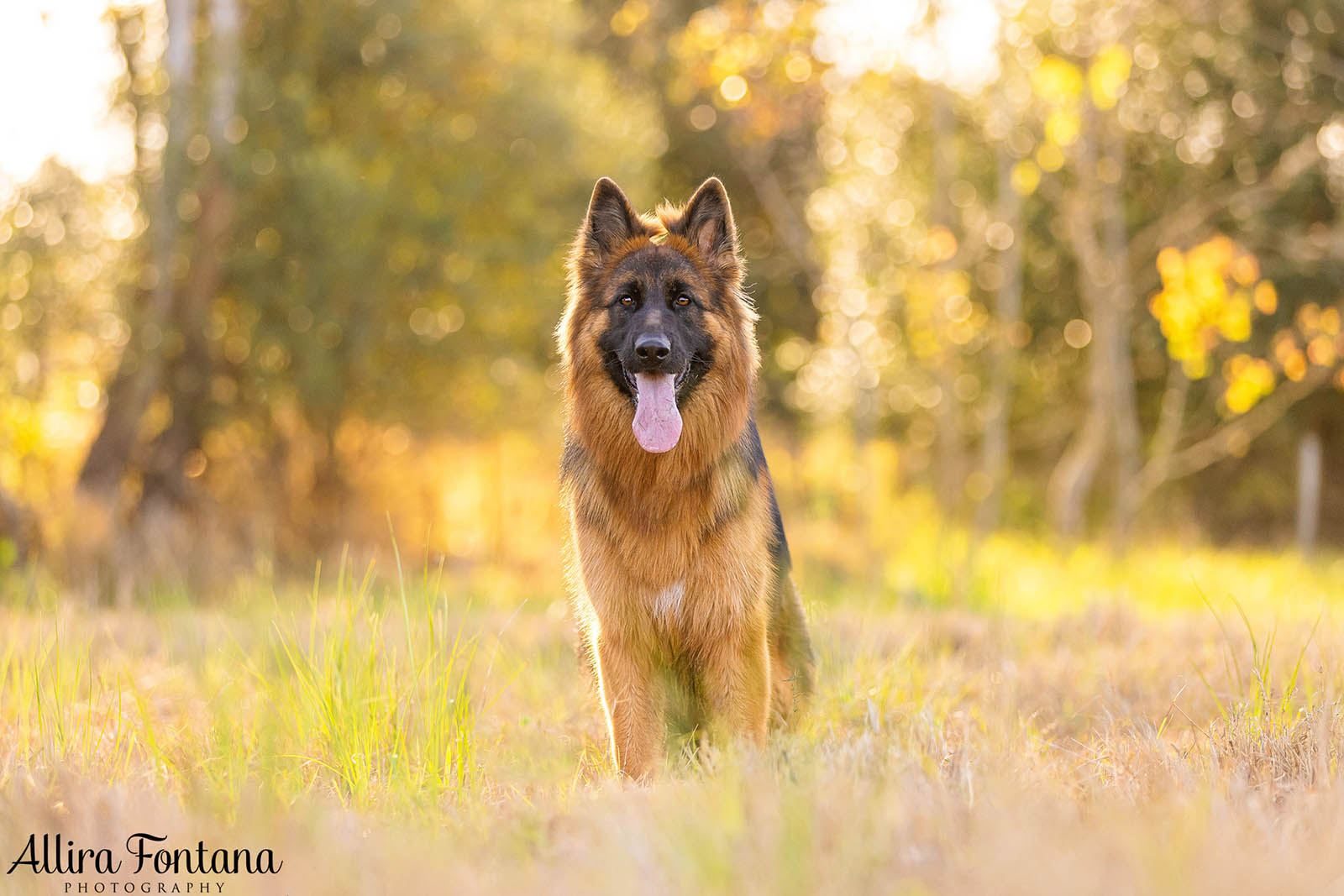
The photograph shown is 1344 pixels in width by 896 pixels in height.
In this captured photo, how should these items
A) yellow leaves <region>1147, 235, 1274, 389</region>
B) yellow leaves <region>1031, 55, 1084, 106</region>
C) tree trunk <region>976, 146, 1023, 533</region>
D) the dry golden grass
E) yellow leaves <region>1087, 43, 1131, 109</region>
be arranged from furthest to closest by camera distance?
tree trunk <region>976, 146, 1023, 533</region> → yellow leaves <region>1147, 235, 1274, 389</region> → yellow leaves <region>1087, 43, 1131, 109</region> → yellow leaves <region>1031, 55, 1084, 106</region> → the dry golden grass

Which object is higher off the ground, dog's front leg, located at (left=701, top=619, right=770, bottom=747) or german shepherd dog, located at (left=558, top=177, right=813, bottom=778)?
german shepherd dog, located at (left=558, top=177, right=813, bottom=778)

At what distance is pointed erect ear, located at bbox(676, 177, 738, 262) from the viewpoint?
420cm

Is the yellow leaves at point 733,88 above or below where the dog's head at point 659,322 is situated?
above

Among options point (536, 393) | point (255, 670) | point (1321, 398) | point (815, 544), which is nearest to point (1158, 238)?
point (815, 544)

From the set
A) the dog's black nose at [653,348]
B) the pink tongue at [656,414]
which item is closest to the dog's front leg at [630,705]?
the pink tongue at [656,414]

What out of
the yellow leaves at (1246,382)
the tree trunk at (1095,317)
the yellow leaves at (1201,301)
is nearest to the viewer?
the yellow leaves at (1201,301)

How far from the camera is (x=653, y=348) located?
12.3ft

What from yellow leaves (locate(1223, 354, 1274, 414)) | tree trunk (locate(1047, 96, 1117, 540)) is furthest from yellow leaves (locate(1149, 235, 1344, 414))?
tree trunk (locate(1047, 96, 1117, 540))

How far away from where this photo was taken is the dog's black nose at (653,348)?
148 inches

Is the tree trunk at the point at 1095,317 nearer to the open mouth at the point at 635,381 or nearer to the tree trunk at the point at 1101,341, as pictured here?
the tree trunk at the point at 1101,341

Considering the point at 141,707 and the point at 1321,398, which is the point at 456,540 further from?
the point at 1321,398

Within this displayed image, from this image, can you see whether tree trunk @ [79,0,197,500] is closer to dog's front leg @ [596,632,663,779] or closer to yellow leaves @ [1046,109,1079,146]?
yellow leaves @ [1046,109,1079,146]

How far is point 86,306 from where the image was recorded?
1280cm

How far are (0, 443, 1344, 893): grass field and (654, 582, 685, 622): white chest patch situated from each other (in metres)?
0.54
